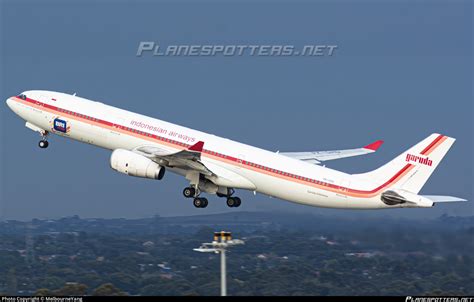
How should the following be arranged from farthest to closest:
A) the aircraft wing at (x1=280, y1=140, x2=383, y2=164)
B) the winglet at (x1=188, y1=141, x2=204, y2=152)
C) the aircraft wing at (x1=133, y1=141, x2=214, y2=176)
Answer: the aircraft wing at (x1=280, y1=140, x2=383, y2=164) → the aircraft wing at (x1=133, y1=141, x2=214, y2=176) → the winglet at (x1=188, y1=141, x2=204, y2=152)

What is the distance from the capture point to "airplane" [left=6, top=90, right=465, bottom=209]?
67.9 metres

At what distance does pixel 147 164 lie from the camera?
72750 mm

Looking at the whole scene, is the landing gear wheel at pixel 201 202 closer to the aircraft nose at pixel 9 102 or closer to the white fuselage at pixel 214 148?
the white fuselage at pixel 214 148

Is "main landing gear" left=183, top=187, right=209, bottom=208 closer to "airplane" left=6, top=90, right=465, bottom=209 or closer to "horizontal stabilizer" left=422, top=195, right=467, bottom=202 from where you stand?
"airplane" left=6, top=90, right=465, bottom=209

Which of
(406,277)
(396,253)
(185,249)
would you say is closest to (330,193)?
(396,253)

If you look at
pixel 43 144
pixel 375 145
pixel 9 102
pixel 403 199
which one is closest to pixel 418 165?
pixel 403 199

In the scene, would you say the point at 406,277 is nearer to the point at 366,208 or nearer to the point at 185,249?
the point at 366,208

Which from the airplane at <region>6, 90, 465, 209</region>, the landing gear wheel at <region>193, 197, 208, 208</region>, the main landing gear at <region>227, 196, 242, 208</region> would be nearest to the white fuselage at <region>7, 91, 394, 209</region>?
the airplane at <region>6, 90, 465, 209</region>

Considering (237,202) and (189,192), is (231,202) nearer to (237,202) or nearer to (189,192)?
(237,202)

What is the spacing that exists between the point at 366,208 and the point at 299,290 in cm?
1975

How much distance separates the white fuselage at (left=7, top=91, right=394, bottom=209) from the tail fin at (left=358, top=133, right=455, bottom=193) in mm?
890

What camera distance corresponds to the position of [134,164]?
238 ft

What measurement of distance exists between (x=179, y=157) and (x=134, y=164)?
2865 millimetres

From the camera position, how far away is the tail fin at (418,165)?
67.6 metres
